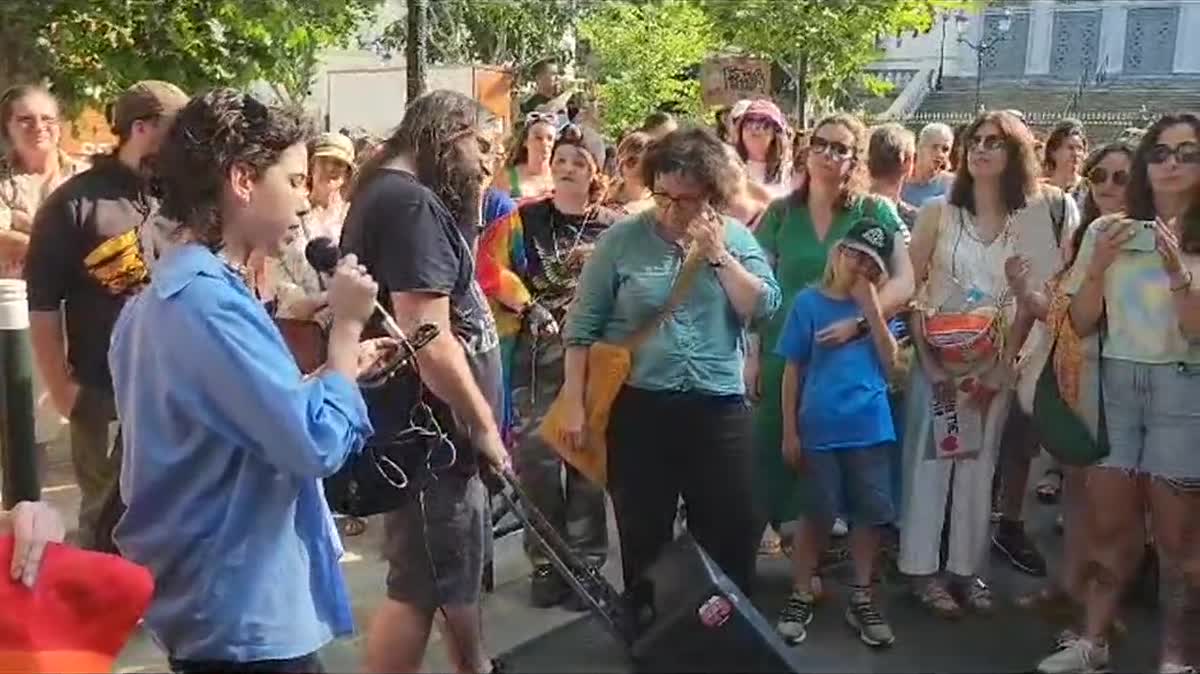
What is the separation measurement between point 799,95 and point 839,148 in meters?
15.3

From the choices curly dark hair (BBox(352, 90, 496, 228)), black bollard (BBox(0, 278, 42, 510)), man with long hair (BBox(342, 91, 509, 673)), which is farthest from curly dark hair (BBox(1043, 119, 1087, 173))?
black bollard (BBox(0, 278, 42, 510))

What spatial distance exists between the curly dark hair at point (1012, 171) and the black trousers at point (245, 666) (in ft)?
10.5

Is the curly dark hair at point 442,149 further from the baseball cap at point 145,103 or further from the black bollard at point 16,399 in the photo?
the black bollard at point 16,399

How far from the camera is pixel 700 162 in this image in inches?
144

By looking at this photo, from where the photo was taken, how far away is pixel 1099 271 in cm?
395

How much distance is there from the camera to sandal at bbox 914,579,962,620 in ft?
15.3

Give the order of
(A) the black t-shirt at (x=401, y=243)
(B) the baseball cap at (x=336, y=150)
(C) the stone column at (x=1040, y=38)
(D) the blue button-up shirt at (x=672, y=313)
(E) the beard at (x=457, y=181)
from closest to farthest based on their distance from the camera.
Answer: (A) the black t-shirt at (x=401, y=243) < (E) the beard at (x=457, y=181) < (D) the blue button-up shirt at (x=672, y=313) < (B) the baseball cap at (x=336, y=150) < (C) the stone column at (x=1040, y=38)

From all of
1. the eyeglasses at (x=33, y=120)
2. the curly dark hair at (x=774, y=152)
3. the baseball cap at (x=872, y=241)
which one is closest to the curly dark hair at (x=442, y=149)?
the baseball cap at (x=872, y=241)

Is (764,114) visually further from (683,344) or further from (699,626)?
(699,626)

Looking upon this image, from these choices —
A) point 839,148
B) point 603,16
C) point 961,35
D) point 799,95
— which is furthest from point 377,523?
point 603,16

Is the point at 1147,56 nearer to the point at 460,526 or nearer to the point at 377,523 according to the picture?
the point at 377,523

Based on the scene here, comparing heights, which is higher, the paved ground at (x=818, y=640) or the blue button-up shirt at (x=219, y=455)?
the blue button-up shirt at (x=219, y=455)

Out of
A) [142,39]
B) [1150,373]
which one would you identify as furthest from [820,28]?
[1150,373]

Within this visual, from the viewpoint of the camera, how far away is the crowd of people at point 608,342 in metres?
2.15
